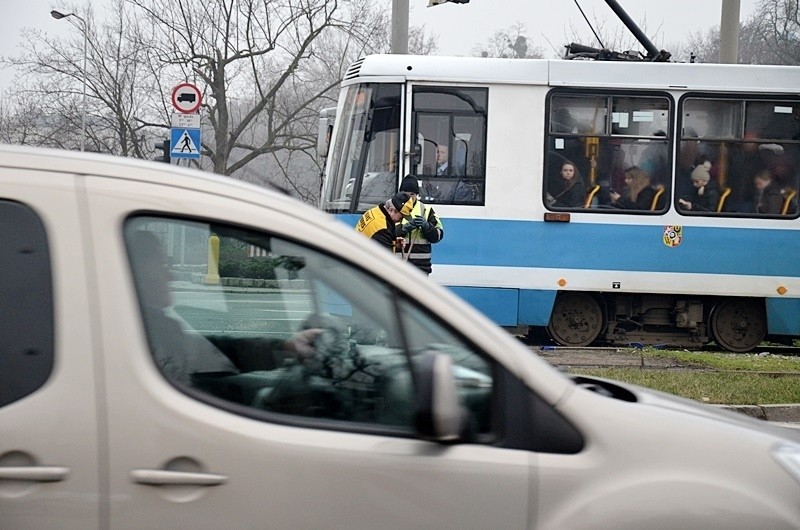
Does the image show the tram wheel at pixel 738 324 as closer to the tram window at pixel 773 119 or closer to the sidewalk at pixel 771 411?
the tram window at pixel 773 119

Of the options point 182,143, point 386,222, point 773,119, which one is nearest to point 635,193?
point 773,119

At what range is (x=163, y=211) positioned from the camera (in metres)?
2.74

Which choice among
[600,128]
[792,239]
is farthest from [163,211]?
[792,239]

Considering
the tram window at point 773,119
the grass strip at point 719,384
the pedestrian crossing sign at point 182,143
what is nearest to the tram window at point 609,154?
the tram window at point 773,119

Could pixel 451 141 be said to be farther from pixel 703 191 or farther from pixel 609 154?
pixel 703 191

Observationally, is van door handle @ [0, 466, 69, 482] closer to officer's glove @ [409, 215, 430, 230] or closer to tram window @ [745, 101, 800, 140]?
officer's glove @ [409, 215, 430, 230]

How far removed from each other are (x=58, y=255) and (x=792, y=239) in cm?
1156

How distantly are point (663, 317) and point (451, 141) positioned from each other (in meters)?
3.49

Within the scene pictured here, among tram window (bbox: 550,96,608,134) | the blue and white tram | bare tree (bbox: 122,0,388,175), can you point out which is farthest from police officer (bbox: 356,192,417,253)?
bare tree (bbox: 122,0,388,175)

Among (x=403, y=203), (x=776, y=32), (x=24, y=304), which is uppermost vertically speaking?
(x=776, y=32)

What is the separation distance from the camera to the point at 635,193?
1284cm

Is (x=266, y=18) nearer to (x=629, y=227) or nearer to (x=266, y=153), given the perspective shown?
(x=266, y=153)

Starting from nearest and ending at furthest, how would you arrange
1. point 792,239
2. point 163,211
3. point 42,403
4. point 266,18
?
point 42,403 < point 163,211 < point 792,239 < point 266,18

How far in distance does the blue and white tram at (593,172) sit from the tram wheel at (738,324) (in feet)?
0.60
